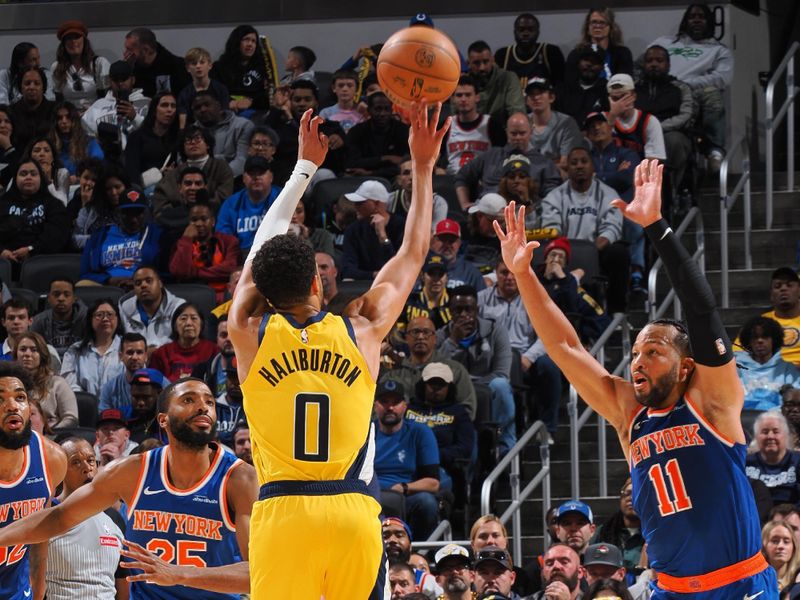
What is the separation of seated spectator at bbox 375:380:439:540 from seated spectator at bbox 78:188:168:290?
12.6 ft

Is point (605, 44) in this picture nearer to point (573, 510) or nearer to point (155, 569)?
point (573, 510)

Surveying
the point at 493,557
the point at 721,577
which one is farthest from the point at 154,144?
the point at 721,577

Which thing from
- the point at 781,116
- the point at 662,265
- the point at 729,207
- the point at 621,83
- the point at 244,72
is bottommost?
the point at 662,265

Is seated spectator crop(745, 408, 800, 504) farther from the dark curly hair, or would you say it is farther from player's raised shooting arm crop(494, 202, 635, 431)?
the dark curly hair

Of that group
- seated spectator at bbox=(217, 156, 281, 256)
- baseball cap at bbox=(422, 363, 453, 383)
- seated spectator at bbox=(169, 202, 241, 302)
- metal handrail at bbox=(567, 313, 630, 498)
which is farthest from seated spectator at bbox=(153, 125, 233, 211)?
metal handrail at bbox=(567, 313, 630, 498)

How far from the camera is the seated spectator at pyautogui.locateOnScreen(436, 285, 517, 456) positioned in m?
12.7

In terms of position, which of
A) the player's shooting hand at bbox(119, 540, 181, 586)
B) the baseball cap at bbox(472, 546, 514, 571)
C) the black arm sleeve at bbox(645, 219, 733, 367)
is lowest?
the baseball cap at bbox(472, 546, 514, 571)

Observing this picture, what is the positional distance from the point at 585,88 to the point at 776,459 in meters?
6.05

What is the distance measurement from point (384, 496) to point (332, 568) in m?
5.70

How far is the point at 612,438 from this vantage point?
44.4 ft

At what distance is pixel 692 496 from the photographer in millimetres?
6305

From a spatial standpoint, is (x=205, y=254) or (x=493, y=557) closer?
(x=493, y=557)

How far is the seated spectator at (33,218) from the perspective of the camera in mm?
15609

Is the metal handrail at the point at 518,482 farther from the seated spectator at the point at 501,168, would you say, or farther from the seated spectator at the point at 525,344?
the seated spectator at the point at 501,168
